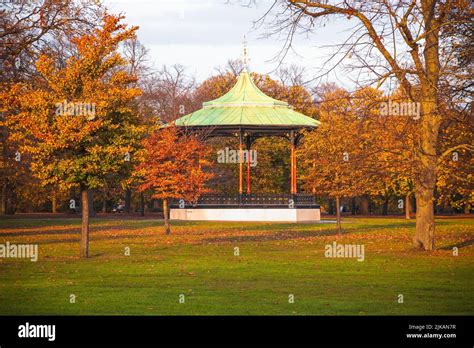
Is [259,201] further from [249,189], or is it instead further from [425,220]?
[425,220]

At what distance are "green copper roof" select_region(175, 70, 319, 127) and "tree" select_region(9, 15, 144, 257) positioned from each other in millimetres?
25801

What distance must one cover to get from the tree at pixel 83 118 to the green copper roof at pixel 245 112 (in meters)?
25.8

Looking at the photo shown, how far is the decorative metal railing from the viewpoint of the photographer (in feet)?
188

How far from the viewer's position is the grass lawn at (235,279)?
16.8m

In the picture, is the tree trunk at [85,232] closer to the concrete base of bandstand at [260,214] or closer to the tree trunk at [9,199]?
the concrete base of bandstand at [260,214]

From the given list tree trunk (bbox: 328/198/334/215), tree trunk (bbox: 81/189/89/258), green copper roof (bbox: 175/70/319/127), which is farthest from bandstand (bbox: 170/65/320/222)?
tree trunk (bbox: 81/189/89/258)

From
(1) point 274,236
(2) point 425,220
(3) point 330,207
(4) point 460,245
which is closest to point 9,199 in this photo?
(3) point 330,207

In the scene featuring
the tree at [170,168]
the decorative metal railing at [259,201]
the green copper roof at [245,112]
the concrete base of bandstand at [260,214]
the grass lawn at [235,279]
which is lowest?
the grass lawn at [235,279]

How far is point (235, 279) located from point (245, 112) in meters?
38.0

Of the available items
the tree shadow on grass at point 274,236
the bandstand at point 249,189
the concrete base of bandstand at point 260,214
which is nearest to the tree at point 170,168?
the tree shadow on grass at point 274,236

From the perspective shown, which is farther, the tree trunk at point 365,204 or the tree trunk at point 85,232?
the tree trunk at point 365,204
